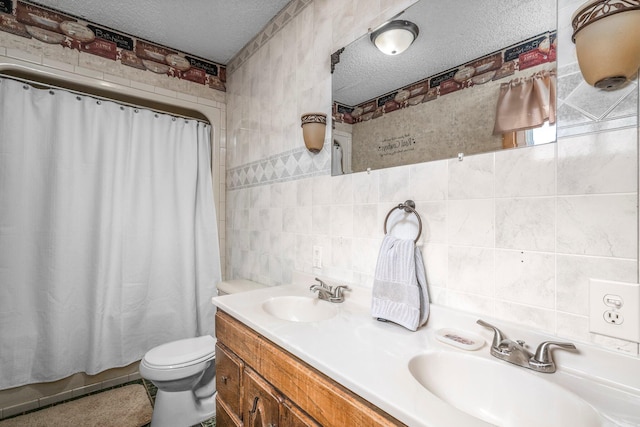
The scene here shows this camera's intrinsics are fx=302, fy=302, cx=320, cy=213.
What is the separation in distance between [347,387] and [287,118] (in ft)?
4.76

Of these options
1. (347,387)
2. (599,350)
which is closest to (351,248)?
(347,387)

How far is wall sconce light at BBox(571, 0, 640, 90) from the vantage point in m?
0.64

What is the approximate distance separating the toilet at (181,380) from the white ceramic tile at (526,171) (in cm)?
163

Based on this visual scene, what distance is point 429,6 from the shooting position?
1.09 metres

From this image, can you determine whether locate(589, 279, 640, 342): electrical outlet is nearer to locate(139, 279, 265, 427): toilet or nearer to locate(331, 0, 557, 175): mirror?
locate(331, 0, 557, 175): mirror

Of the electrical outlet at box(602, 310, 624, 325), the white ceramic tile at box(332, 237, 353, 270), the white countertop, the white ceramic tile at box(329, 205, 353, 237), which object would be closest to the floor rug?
the white countertop

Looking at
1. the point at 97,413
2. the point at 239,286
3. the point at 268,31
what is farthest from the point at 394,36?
the point at 97,413

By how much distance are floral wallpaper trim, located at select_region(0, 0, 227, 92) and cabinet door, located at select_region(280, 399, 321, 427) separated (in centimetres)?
231

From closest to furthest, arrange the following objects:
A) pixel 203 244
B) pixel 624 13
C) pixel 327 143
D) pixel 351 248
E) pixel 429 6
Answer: pixel 624 13, pixel 429 6, pixel 351 248, pixel 327 143, pixel 203 244

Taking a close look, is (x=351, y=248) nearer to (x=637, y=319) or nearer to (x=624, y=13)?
(x=637, y=319)

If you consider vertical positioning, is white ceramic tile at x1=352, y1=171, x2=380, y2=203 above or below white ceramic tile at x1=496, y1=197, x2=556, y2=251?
above

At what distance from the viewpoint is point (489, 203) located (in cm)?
90

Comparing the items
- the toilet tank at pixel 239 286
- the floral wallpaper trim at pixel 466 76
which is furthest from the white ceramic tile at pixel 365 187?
the toilet tank at pixel 239 286

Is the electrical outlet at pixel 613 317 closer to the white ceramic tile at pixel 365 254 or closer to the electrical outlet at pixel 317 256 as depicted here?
the white ceramic tile at pixel 365 254
